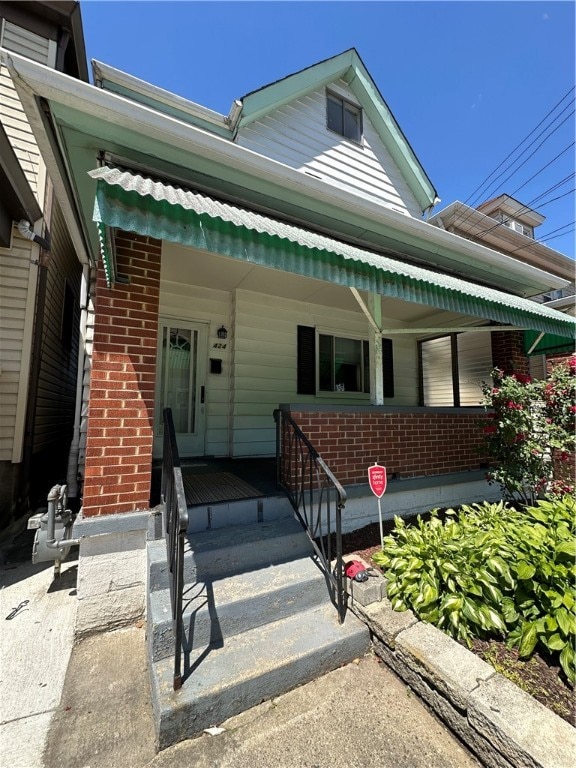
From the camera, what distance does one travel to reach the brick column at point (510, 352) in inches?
245

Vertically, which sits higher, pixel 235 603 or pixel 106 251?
pixel 106 251

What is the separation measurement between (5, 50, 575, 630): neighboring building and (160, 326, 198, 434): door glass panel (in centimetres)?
2

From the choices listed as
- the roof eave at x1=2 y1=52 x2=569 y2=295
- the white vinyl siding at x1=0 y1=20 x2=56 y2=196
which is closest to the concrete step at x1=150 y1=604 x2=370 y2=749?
the roof eave at x1=2 y1=52 x2=569 y2=295

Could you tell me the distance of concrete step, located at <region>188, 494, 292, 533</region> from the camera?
9.91 ft

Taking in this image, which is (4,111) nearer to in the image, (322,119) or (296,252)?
(322,119)

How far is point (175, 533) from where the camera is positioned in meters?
2.25

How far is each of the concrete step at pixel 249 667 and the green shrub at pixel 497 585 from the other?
1.85 feet

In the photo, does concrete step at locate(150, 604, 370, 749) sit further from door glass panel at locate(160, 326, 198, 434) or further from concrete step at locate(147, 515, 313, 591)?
door glass panel at locate(160, 326, 198, 434)

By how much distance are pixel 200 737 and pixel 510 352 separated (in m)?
6.84

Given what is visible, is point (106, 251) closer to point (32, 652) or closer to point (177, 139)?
point (177, 139)

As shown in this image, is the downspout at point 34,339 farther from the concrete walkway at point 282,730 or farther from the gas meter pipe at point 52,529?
the concrete walkway at point 282,730

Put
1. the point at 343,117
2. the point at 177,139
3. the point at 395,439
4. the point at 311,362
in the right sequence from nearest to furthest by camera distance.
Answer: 1. the point at 177,139
2. the point at 395,439
3. the point at 311,362
4. the point at 343,117

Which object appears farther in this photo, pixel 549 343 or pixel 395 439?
pixel 549 343

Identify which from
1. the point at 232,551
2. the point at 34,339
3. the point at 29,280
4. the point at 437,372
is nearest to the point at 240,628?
the point at 232,551
